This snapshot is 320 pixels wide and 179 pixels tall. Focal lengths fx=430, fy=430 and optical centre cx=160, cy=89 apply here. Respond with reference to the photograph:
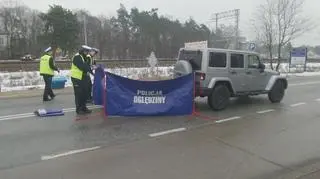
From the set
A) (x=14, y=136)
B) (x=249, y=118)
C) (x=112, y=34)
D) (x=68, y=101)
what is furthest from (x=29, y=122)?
(x=112, y=34)

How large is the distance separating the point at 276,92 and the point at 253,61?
1564 mm

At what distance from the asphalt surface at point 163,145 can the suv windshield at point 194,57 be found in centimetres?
126

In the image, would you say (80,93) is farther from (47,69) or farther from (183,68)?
(47,69)

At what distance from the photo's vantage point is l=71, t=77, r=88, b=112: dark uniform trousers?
11.2m

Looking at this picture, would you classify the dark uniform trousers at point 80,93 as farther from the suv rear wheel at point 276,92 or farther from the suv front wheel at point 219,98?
the suv rear wheel at point 276,92

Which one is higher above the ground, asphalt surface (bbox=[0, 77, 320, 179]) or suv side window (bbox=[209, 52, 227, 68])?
A: suv side window (bbox=[209, 52, 227, 68])

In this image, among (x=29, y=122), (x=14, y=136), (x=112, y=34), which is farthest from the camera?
(x=112, y=34)

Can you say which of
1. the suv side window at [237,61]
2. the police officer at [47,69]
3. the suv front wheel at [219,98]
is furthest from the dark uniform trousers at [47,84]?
the suv side window at [237,61]

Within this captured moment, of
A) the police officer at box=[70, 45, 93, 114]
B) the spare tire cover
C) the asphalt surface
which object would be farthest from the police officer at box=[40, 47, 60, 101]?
the spare tire cover

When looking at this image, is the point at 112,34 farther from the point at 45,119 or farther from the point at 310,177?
the point at 310,177

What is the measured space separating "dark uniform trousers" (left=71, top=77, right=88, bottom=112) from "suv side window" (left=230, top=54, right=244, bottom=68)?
4224 mm

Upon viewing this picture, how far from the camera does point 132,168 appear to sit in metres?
6.52

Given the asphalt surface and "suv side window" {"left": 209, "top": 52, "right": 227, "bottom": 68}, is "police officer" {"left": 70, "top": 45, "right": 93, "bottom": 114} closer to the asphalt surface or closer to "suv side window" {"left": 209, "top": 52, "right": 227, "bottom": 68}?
the asphalt surface

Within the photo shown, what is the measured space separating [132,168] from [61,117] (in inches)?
188
